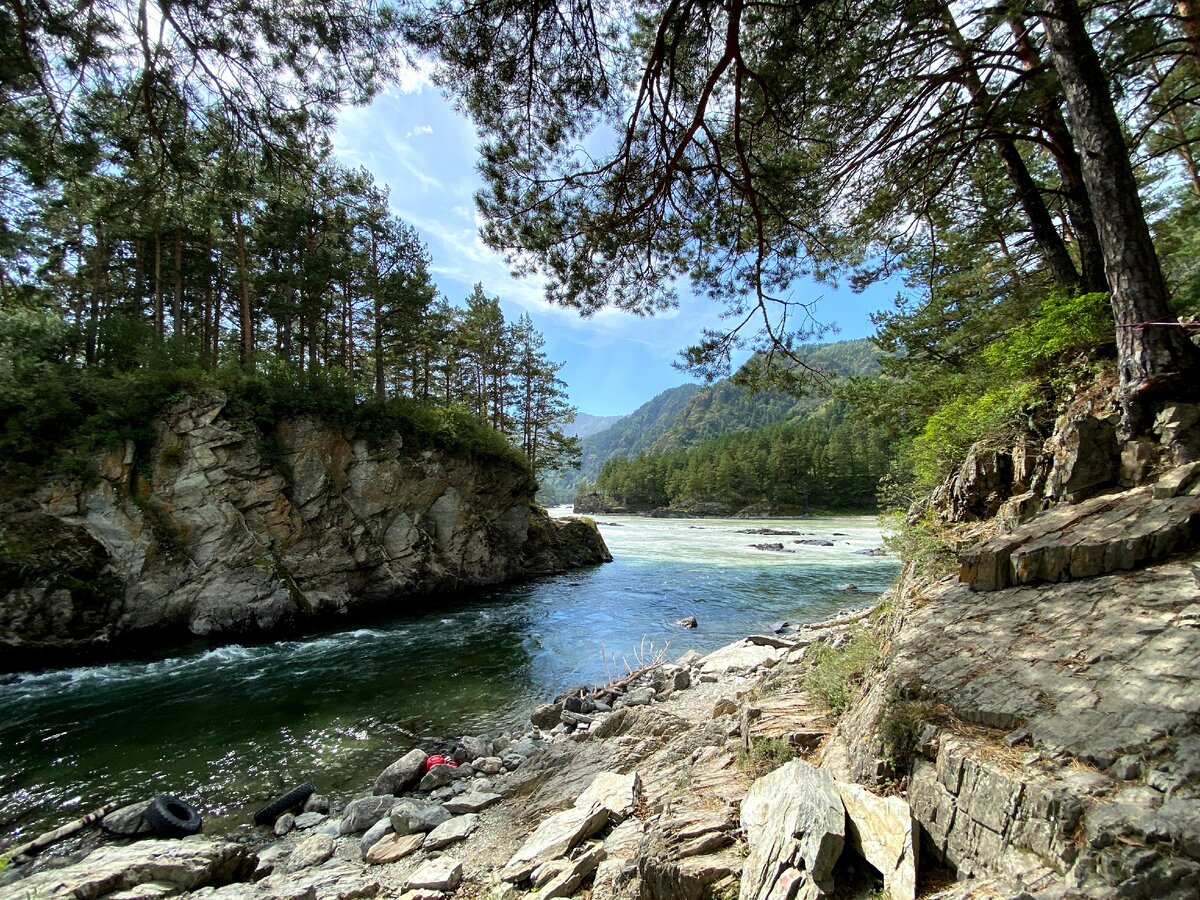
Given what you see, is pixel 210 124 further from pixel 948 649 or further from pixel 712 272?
pixel 948 649

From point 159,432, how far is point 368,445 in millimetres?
5811

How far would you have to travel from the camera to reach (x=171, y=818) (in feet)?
18.4

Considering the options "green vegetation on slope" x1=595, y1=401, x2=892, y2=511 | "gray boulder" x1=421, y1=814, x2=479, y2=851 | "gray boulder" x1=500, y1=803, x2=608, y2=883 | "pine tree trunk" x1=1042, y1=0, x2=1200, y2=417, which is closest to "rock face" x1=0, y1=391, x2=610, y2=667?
"gray boulder" x1=421, y1=814, x2=479, y2=851

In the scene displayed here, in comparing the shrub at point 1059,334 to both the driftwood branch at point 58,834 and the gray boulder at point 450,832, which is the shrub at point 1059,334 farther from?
the driftwood branch at point 58,834

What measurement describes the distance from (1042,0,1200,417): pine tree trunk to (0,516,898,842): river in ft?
31.7

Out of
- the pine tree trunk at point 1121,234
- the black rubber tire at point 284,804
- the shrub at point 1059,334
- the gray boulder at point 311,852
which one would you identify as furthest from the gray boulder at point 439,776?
the shrub at point 1059,334

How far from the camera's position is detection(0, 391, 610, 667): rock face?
11.1 metres

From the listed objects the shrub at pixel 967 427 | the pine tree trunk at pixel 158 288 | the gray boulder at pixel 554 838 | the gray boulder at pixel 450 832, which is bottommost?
the gray boulder at pixel 450 832

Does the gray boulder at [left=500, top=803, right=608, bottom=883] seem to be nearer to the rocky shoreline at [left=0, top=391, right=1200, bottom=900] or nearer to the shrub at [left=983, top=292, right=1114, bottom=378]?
the rocky shoreline at [left=0, top=391, right=1200, bottom=900]

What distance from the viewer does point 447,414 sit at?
69.3 ft

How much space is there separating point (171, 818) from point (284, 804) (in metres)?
1.12

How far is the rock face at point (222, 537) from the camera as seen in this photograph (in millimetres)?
11109

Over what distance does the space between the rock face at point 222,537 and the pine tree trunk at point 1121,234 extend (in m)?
18.1

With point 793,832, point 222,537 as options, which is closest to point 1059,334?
point 793,832
